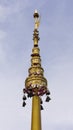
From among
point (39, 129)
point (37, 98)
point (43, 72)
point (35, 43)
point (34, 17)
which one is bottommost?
point (39, 129)

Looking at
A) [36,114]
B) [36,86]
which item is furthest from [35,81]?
[36,114]

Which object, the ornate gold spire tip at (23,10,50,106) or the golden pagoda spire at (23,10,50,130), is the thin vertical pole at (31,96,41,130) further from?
the ornate gold spire tip at (23,10,50,106)

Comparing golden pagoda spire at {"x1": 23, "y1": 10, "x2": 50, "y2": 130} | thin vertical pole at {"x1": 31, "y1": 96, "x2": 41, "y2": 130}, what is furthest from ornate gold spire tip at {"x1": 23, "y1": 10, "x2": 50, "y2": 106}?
thin vertical pole at {"x1": 31, "y1": 96, "x2": 41, "y2": 130}

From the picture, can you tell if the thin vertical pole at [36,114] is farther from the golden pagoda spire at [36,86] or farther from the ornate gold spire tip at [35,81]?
the ornate gold spire tip at [35,81]

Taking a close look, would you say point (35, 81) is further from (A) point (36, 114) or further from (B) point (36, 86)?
(A) point (36, 114)

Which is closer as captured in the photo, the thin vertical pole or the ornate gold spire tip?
the thin vertical pole

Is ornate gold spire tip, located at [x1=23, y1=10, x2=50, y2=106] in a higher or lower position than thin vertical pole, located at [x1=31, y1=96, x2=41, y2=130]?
higher

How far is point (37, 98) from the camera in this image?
44250mm

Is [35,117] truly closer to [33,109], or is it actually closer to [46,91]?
[33,109]

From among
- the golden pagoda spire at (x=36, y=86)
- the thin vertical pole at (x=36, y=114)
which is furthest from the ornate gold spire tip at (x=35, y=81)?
the thin vertical pole at (x=36, y=114)

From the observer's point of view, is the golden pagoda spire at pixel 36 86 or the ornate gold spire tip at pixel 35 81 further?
the ornate gold spire tip at pixel 35 81

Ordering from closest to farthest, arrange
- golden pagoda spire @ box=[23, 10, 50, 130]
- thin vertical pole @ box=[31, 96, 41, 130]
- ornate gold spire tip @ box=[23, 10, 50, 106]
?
thin vertical pole @ box=[31, 96, 41, 130], golden pagoda spire @ box=[23, 10, 50, 130], ornate gold spire tip @ box=[23, 10, 50, 106]

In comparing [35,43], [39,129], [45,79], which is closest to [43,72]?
[45,79]

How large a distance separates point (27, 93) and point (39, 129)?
5.22 meters
